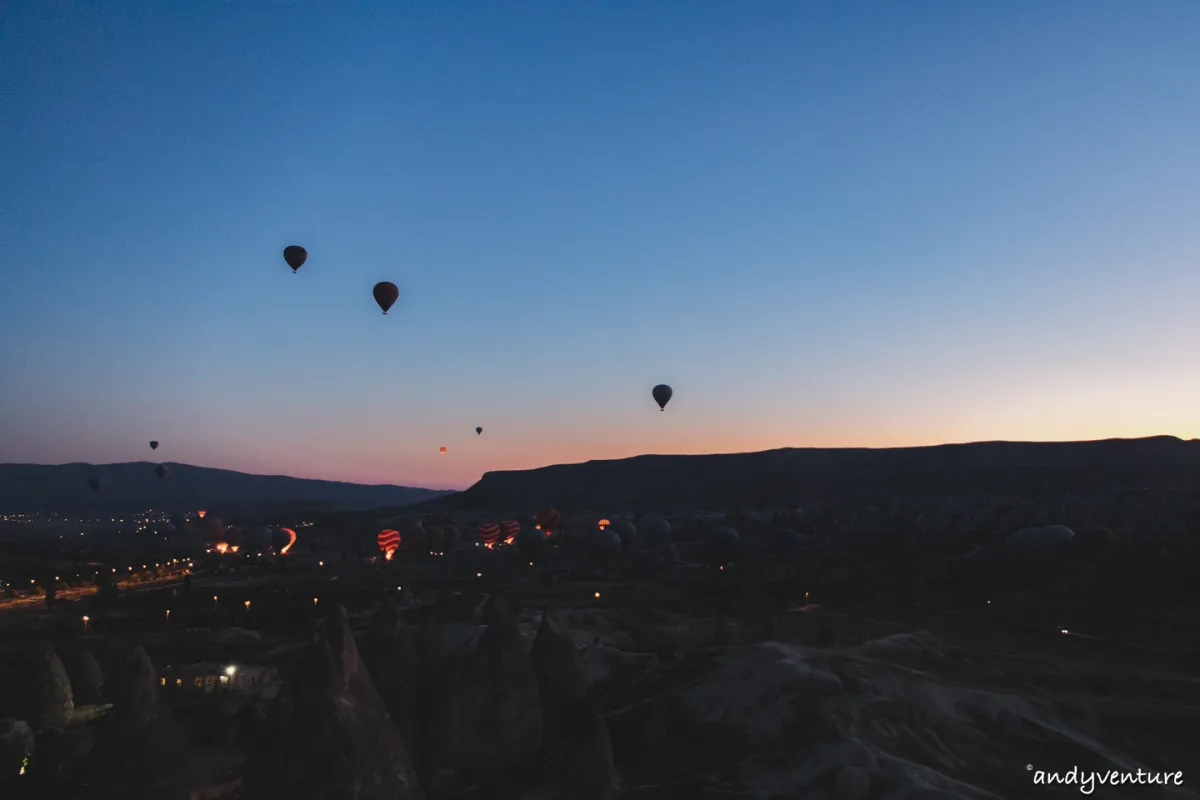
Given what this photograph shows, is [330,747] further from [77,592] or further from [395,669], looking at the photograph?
[77,592]

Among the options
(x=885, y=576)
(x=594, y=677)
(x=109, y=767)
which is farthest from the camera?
(x=885, y=576)

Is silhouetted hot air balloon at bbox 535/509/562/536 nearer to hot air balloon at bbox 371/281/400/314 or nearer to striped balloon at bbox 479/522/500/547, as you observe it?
striped balloon at bbox 479/522/500/547

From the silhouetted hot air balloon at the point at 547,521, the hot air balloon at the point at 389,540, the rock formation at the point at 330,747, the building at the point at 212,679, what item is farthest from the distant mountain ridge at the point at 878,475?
the rock formation at the point at 330,747

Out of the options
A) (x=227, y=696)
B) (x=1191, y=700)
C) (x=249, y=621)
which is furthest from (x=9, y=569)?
(x=1191, y=700)

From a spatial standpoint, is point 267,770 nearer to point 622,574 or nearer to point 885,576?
point 885,576

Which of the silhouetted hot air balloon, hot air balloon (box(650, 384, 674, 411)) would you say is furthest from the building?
the silhouetted hot air balloon

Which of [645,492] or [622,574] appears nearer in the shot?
[622,574]
